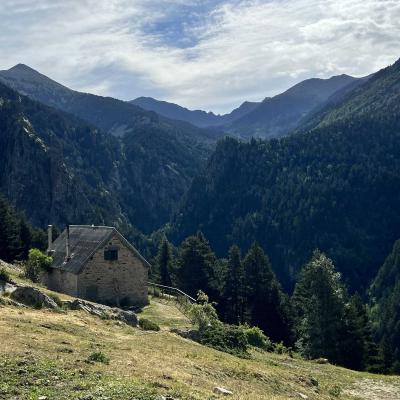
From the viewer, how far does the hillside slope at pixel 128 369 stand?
1623 cm

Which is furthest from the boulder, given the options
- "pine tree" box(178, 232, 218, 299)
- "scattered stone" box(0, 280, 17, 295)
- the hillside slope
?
"pine tree" box(178, 232, 218, 299)

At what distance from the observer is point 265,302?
7838cm

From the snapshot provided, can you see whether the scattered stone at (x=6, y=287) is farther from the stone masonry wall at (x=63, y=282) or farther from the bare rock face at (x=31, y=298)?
the stone masonry wall at (x=63, y=282)

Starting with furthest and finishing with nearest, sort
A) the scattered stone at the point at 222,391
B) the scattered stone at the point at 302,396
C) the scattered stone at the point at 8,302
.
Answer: the scattered stone at the point at 8,302 → the scattered stone at the point at 302,396 → the scattered stone at the point at 222,391

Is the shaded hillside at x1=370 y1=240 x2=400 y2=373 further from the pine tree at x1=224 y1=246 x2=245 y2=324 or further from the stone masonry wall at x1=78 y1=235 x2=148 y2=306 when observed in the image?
the stone masonry wall at x1=78 y1=235 x2=148 y2=306

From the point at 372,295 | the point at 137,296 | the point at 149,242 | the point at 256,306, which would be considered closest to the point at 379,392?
the point at 137,296

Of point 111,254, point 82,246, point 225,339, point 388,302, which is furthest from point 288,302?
point 388,302

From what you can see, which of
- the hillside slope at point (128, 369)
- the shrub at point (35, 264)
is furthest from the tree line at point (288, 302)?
the shrub at point (35, 264)

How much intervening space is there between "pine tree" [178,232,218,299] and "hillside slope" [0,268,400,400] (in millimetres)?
47161

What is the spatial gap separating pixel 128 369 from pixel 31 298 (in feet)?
46.8

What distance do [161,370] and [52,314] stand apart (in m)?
12.0

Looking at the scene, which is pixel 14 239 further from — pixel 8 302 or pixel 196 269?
pixel 8 302

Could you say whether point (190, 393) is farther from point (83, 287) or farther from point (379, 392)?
point (83, 287)

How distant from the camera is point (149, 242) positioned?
194 meters
